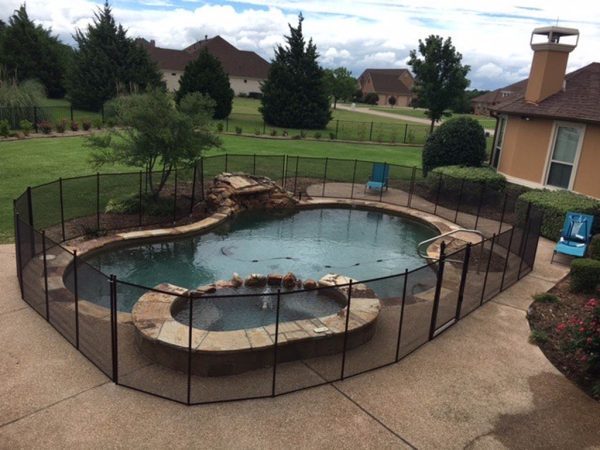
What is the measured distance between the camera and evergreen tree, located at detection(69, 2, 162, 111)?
38.1 meters

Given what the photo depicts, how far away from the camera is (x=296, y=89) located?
39719mm

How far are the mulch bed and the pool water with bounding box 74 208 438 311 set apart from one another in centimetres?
332

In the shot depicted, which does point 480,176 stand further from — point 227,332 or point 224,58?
point 224,58

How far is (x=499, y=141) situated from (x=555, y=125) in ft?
10.6

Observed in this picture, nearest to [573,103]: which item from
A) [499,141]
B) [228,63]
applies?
[499,141]

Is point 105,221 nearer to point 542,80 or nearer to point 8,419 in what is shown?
point 8,419

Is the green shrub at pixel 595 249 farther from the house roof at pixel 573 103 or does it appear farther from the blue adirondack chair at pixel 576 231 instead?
the house roof at pixel 573 103

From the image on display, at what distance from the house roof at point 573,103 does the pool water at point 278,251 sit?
6.01 m

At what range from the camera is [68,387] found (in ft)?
20.7

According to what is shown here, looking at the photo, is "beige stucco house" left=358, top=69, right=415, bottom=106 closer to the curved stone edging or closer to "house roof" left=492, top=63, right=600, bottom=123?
"house roof" left=492, top=63, right=600, bottom=123

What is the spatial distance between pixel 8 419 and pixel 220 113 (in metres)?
34.5

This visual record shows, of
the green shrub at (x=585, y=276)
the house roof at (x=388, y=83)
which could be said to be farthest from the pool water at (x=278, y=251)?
the house roof at (x=388, y=83)

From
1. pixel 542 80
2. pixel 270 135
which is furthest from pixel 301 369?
pixel 270 135

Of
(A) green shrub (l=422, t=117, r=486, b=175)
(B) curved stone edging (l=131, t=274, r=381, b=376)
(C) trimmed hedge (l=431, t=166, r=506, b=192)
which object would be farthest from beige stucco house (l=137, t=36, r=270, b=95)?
(B) curved stone edging (l=131, t=274, r=381, b=376)
